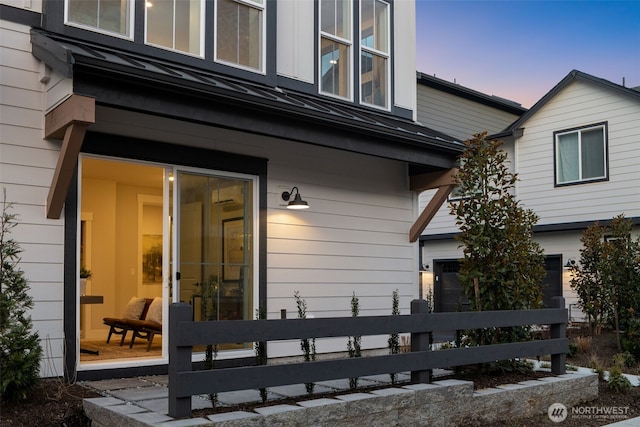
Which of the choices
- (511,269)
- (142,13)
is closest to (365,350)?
(511,269)

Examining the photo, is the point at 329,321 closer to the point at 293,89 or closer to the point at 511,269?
the point at 511,269

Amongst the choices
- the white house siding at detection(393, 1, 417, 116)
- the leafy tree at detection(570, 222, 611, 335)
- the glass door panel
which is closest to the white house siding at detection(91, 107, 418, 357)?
the glass door panel

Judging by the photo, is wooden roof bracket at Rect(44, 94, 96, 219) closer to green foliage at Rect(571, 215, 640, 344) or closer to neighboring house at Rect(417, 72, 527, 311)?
green foliage at Rect(571, 215, 640, 344)

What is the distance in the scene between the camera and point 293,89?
325 inches

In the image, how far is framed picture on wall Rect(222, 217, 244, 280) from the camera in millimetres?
7398

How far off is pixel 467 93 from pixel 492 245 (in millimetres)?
12112

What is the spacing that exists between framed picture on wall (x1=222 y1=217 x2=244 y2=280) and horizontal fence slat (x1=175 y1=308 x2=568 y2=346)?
93.5 inches

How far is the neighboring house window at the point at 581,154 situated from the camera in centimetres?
1461

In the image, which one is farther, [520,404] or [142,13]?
[142,13]

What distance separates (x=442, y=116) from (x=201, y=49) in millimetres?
11445

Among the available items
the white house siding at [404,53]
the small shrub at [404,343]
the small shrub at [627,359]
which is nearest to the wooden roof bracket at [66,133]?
the small shrub at [404,343]

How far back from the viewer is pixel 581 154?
49.3 ft

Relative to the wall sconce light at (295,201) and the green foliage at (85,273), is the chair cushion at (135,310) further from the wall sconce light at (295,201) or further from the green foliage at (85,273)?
the wall sconce light at (295,201)

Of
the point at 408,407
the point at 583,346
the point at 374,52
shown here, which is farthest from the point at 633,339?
the point at 374,52
